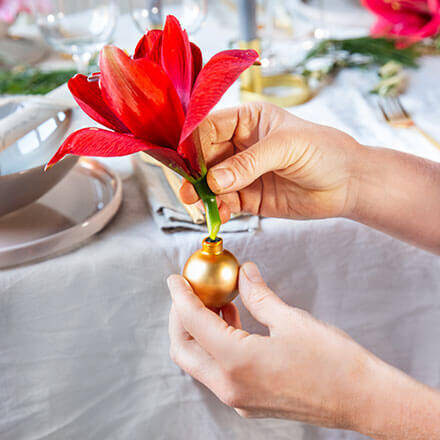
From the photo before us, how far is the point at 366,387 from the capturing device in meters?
0.42

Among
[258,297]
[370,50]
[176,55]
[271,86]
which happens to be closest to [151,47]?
[176,55]

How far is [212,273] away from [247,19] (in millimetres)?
594

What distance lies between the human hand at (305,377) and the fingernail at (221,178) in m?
0.11

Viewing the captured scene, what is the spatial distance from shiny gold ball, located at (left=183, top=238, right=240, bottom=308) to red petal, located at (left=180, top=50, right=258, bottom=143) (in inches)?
6.5

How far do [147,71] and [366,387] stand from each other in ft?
1.07

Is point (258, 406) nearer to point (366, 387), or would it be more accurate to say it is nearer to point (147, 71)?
point (366, 387)

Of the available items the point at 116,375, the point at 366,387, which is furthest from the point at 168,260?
the point at 366,387

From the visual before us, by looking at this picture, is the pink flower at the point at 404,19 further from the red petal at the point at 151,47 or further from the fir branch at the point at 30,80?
the red petal at the point at 151,47

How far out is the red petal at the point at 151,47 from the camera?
14.0 inches

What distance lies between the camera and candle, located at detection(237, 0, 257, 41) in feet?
2.80

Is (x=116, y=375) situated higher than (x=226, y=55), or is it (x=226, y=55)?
(x=226, y=55)

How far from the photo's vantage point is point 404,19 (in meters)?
1.09

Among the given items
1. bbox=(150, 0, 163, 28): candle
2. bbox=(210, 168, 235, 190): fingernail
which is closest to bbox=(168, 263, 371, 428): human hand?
bbox=(210, 168, 235, 190): fingernail

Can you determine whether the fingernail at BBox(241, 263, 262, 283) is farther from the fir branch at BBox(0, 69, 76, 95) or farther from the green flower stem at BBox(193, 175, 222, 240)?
the fir branch at BBox(0, 69, 76, 95)
